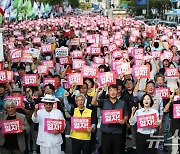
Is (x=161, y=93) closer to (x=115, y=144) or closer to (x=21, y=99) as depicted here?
(x=115, y=144)

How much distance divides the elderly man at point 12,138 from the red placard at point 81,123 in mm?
694

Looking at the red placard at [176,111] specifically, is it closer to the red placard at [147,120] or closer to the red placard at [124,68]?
the red placard at [147,120]

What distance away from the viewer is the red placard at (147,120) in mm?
7098

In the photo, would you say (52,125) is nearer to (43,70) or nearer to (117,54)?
(43,70)

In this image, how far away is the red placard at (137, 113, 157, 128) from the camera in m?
7.10

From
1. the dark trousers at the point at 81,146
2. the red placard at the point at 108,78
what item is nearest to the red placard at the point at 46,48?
the red placard at the point at 108,78

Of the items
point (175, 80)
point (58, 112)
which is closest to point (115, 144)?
point (58, 112)

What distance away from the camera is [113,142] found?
23.6 ft

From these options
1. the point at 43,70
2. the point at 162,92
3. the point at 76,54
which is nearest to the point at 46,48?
the point at 76,54

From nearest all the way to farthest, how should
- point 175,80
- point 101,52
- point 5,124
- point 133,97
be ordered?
point 5,124 < point 133,97 < point 175,80 < point 101,52

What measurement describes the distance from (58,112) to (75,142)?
0.54m

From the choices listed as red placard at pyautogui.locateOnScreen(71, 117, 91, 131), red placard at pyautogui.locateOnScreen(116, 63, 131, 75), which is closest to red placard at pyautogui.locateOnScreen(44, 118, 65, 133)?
red placard at pyautogui.locateOnScreen(71, 117, 91, 131)

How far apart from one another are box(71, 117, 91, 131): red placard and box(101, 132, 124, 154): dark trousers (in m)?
0.29

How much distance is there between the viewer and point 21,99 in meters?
8.00
